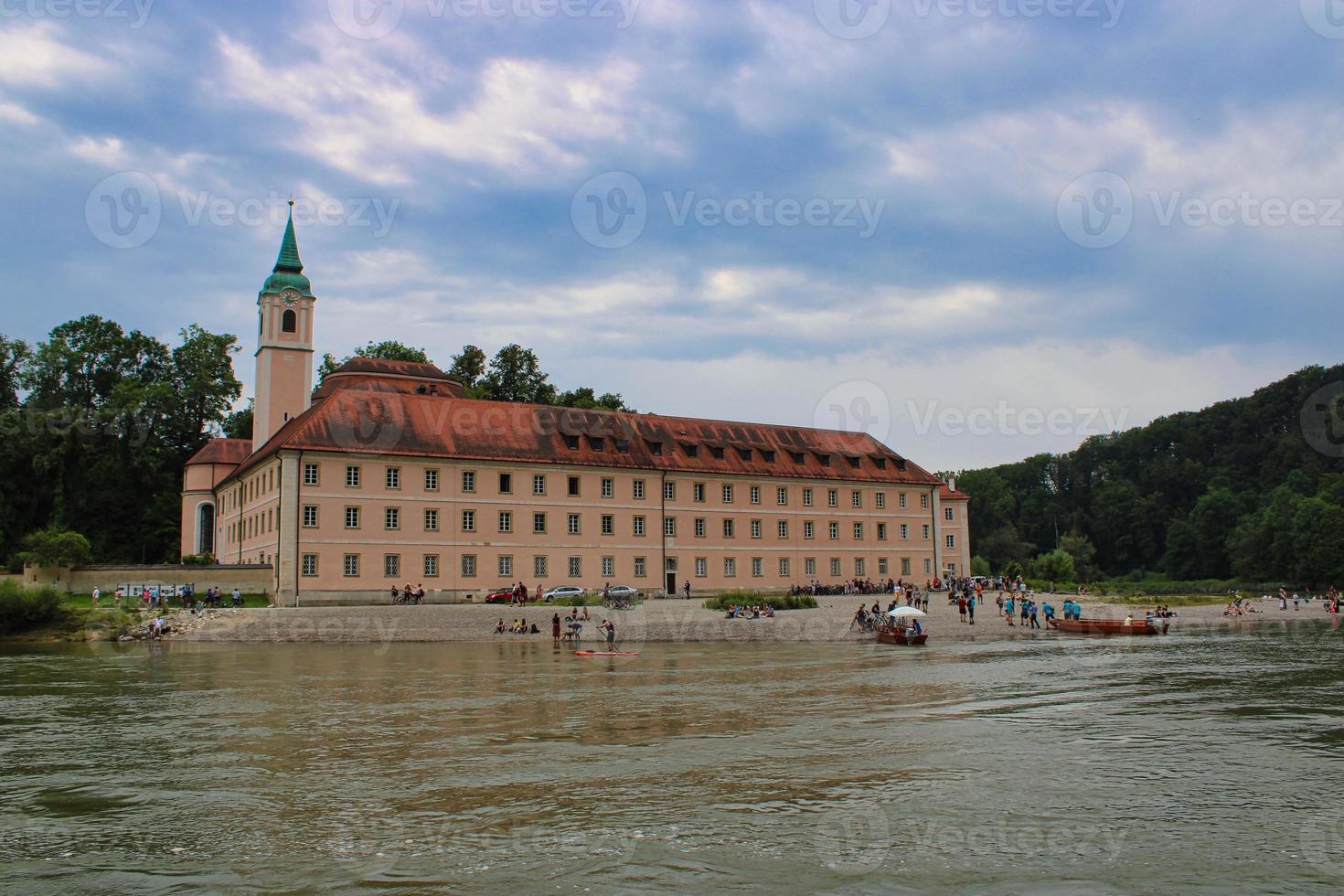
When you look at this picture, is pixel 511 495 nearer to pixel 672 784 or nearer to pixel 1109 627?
pixel 1109 627

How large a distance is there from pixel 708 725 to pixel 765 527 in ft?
171

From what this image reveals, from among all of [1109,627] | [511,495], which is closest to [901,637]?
[1109,627]

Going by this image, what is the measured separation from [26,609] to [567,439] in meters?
30.6

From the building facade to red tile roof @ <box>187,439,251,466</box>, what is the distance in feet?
0.43

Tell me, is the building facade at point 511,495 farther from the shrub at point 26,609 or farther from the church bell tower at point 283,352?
the shrub at point 26,609

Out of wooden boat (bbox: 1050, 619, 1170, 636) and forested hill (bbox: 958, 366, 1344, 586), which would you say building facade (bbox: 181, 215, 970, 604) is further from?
forested hill (bbox: 958, 366, 1344, 586)

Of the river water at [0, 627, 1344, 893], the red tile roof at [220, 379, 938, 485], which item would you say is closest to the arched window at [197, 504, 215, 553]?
the red tile roof at [220, 379, 938, 485]

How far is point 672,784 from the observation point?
16.9m

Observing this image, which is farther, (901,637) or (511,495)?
(511,495)

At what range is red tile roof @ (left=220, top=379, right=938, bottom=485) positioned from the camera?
203 feet

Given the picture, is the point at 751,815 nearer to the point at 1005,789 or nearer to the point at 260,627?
the point at 1005,789

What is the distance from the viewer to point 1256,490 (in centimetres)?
12662

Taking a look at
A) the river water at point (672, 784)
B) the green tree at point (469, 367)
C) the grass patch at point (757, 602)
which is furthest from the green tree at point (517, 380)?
the river water at point (672, 784)

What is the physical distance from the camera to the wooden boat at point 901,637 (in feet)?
147
